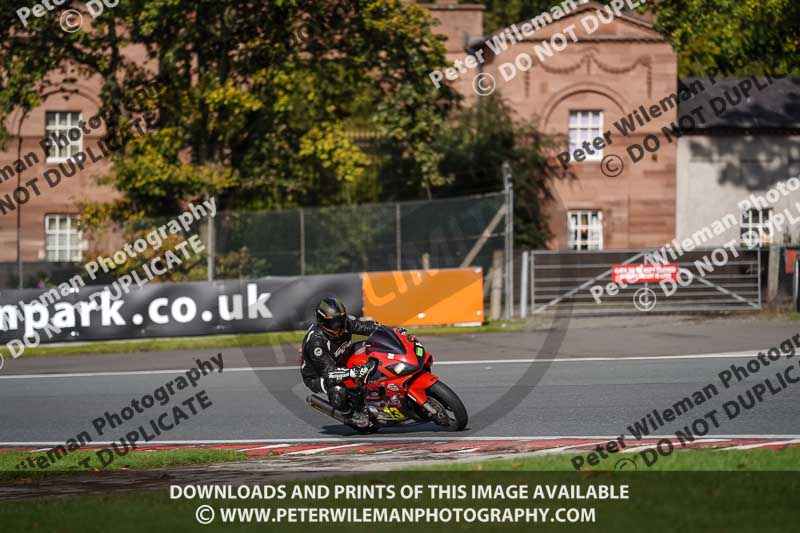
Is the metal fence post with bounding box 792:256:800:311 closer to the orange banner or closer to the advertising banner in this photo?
the orange banner

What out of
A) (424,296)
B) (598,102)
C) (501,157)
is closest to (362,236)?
(424,296)

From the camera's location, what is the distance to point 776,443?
1074 centimetres

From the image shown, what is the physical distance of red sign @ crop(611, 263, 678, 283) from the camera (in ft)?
88.7

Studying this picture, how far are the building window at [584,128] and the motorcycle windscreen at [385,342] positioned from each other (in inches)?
1010

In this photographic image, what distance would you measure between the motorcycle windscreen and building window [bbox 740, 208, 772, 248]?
26.9 m

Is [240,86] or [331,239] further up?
[240,86]

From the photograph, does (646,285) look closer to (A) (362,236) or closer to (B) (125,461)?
(A) (362,236)

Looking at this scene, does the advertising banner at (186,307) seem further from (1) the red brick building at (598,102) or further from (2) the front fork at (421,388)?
(1) the red brick building at (598,102)

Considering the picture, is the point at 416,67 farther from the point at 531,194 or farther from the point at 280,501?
the point at 280,501

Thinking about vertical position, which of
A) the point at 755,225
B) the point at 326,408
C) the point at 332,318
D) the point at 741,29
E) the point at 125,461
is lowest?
the point at 125,461

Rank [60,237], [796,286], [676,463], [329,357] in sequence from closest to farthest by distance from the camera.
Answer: [676,463] < [329,357] < [796,286] < [60,237]

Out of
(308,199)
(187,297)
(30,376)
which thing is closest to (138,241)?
(187,297)

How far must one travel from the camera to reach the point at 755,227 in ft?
122

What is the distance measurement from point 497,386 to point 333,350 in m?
4.20
